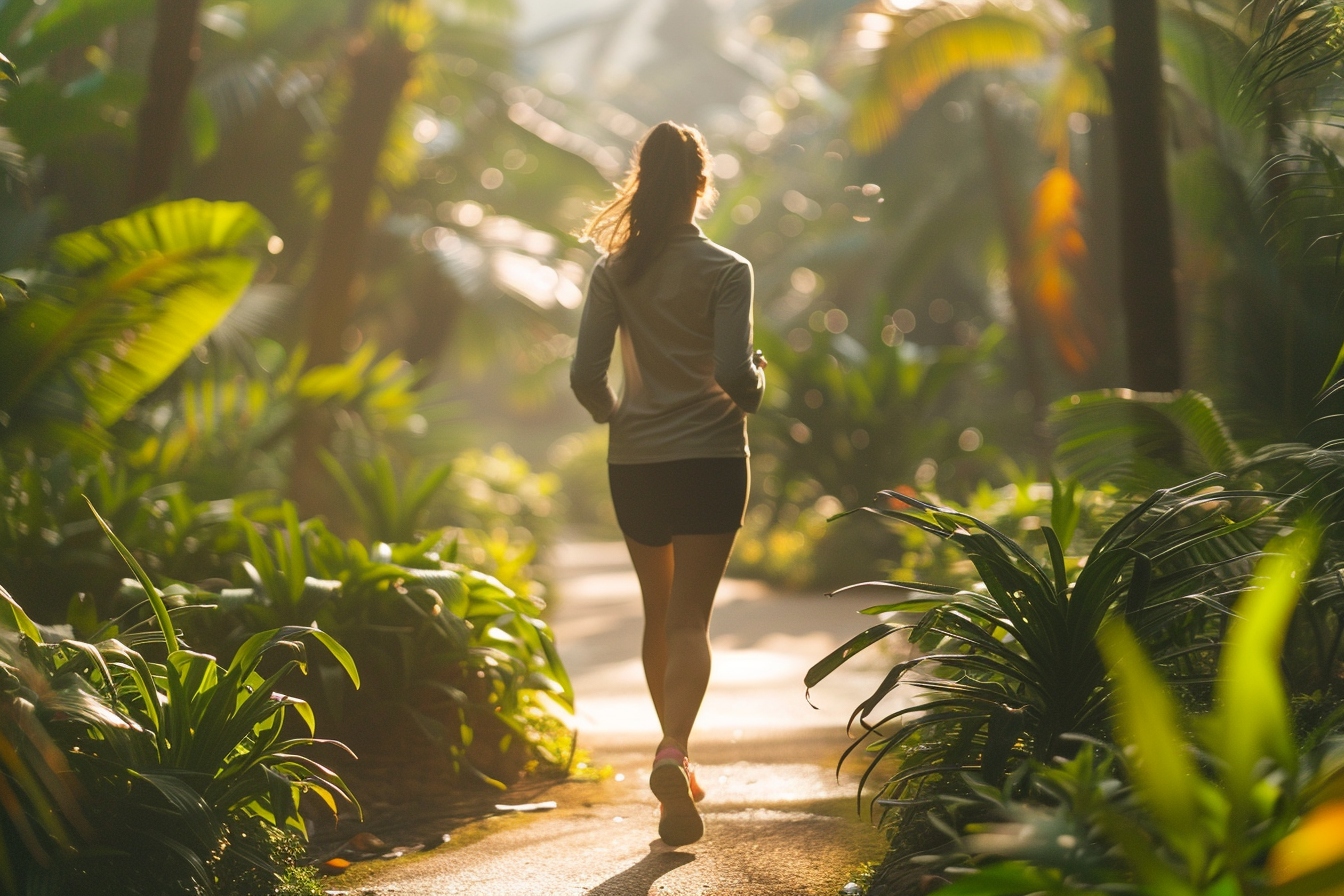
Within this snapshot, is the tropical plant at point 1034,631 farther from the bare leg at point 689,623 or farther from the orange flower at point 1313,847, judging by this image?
the orange flower at point 1313,847

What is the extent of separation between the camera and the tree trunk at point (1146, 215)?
17.4 ft

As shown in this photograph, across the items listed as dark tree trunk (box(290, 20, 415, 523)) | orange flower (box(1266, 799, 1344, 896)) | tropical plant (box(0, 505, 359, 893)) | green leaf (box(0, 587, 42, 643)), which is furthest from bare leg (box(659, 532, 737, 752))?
dark tree trunk (box(290, 20, 415, 523))

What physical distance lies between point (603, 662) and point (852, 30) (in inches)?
240

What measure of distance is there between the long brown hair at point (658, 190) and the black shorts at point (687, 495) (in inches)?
23.2

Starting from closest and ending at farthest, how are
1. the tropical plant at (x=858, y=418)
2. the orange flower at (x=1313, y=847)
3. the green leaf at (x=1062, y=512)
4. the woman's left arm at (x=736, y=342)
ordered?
the orange flower at (x=1313, y=847) < the woman's left arm at (x=736, y=342) < the green leaf at (x=1062, y=512) < the tropical plant at (x=858, y=418)

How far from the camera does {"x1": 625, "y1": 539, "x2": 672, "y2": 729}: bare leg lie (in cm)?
359

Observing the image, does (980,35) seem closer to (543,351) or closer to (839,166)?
(543,351)

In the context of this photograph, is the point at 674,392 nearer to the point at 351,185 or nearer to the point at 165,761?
the point at 165,761

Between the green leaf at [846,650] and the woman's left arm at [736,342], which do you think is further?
the woman's left arm at [736,342]

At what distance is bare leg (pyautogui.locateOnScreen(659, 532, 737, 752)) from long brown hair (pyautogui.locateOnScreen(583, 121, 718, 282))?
0.83 m

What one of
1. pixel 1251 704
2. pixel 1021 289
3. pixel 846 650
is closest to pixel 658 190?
pixel 846 650

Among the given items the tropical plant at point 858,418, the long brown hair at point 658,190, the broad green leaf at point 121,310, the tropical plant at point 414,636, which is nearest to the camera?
the long brown hair at point 658,190

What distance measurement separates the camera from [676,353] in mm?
3531

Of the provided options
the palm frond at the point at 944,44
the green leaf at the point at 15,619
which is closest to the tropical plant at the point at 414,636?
the green leaf at the point at 15,619
